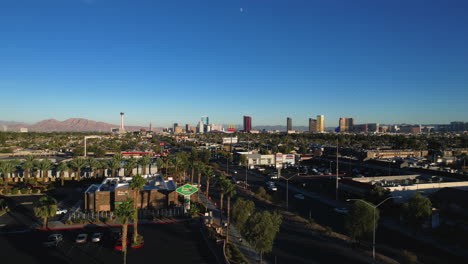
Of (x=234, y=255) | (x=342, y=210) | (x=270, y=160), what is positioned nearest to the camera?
(x=234, y=255)

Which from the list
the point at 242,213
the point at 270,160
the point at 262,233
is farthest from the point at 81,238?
the point at 270,160

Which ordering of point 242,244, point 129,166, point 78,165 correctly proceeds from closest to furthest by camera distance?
point 242,244 < point 78,165 < point 129,166

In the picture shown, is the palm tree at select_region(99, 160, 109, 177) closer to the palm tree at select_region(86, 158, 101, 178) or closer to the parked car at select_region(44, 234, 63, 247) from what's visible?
the palm tree at select_region(86, 158, 101, 178)

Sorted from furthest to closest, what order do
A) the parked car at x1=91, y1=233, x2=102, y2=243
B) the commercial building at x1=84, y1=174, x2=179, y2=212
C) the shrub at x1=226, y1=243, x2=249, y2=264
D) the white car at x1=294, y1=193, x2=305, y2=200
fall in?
the white car at x1=294, y1=193, x2=305, y2=200
the commercial building at x1=84, y1=174, x2=179, y2=212
the parked car at x1=91, y1=233, x2=102, y2=243
the shrub at x1=226, y1=243, x2=249, y2=264

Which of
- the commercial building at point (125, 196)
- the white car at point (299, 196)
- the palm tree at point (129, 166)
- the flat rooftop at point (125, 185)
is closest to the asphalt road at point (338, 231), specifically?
the white car at point (299, 196)

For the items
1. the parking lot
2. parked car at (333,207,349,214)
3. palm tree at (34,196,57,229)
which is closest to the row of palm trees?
palm tree at (34,196,57,229)

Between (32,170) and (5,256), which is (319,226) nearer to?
(5,256)

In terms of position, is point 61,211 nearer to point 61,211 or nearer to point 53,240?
point 61,211
